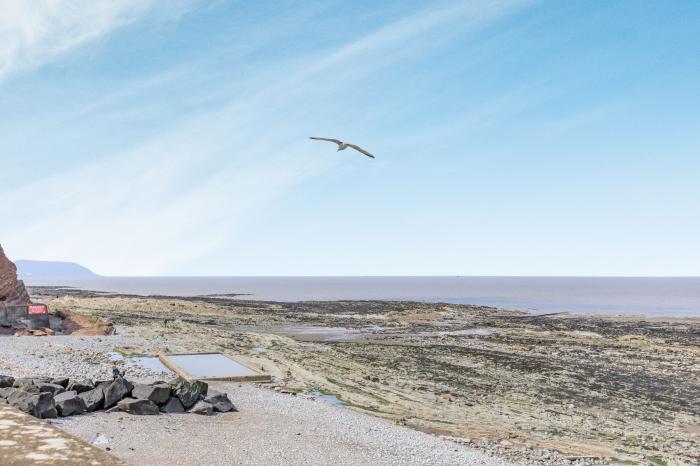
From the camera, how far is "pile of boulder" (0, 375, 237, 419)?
45.2 ft

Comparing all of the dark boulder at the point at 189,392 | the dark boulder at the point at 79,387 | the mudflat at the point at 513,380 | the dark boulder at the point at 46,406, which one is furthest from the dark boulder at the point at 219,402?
the mudflat at the point at 513,380

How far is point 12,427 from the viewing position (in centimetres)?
361

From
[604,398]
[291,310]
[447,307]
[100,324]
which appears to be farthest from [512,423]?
[447,307]

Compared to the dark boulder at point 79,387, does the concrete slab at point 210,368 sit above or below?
below

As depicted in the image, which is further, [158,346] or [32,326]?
[32,326]

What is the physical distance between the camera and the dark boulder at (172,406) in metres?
15.0

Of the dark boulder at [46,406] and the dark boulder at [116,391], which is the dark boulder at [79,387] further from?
the dark boulder at [46,406]

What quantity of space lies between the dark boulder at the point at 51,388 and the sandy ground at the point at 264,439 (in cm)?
157

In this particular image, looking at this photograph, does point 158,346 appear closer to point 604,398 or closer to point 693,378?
point 604,398

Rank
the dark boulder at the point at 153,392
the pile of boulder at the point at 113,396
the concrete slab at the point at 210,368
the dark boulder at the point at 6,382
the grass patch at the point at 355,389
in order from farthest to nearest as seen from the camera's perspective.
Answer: the grass patch at the point at 355,389
the concrete slab at the point at 210,368
the dark boulder at the point at 6,382
the dark boulder at the point at 153,392
the pile of boulder at the point at 113,396

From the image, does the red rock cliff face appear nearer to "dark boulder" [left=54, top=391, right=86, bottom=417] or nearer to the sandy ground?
"dark boulder" [left=54, top=391, right=86, bottom=417]

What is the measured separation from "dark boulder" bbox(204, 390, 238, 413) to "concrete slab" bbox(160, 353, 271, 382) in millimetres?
4024

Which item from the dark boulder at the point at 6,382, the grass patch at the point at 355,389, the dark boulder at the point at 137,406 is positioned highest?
the dark boulder at the point at 6,382

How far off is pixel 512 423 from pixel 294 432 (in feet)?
27.9
